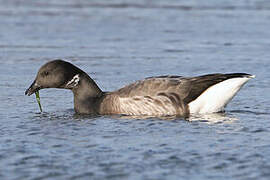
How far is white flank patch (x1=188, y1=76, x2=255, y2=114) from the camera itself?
10.6 m

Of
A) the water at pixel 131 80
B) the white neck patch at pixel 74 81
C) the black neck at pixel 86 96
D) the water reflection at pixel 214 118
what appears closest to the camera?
the water at pixel 131 80

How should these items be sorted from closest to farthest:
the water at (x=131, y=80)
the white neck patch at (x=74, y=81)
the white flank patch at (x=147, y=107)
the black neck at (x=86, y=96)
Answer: the water at (x=131, y=80), the white flank patch at (x=147, y=107), the black neck at (x=86, y=96), the white neck patch at (x=74, y=81)

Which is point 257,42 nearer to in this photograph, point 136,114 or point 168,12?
point 168,12

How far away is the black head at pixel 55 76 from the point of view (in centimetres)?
1090

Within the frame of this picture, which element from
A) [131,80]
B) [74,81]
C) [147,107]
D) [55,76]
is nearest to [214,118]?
[147,107]

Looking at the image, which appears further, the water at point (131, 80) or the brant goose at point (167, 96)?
the brant goose at point (167, 96)

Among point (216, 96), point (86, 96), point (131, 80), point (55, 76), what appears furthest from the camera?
point (131, 80)

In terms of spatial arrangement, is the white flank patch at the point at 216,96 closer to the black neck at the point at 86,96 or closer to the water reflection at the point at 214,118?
the water reflection at the point at 214,118

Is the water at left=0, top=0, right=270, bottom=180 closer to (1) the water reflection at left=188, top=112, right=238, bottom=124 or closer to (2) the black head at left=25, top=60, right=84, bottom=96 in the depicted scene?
(1) the water reflection at left=188, top=112, right=238, bottom=124

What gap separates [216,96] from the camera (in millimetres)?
10680

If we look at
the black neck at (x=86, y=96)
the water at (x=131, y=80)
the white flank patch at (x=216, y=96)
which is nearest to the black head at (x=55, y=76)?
the black neck at (x=86, y=96)

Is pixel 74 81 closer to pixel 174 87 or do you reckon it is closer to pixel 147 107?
pixel 147 107

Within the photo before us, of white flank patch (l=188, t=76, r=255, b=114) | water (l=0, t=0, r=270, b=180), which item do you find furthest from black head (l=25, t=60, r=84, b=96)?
white flank patch (l=188, t=76, r=255, b=114)

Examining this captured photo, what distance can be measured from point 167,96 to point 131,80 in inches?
114
